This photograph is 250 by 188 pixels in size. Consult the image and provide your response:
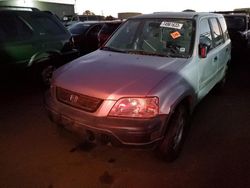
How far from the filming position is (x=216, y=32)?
530 cm

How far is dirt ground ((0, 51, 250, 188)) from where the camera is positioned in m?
3.26

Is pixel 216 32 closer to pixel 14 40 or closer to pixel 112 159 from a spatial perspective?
pixel 112 159

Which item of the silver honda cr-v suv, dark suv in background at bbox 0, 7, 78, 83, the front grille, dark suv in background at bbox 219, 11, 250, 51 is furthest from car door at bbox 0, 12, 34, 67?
dark suv in background at bbox 219, 11, 250, 51

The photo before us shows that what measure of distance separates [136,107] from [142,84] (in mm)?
271

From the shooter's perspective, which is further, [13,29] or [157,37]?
[13,29]

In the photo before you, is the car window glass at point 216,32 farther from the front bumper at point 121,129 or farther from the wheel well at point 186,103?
the front bumper at point 121,129

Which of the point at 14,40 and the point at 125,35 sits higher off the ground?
the point at 125,35

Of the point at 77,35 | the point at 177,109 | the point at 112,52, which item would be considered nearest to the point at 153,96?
the point at 177,109

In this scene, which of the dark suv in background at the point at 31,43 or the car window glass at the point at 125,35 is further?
the dark suv in background at the point at 31,43

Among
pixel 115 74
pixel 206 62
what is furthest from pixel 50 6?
pixel 115 74

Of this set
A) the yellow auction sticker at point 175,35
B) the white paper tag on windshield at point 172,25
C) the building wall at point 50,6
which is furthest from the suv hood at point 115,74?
the building wall at point 50,6

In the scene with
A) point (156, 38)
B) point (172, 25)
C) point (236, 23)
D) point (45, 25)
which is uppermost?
point (172, 25)

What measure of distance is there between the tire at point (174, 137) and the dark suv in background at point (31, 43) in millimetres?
3376

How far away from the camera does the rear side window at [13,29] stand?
17.9 ft
